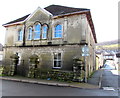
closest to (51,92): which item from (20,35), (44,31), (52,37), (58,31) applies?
(52,37)

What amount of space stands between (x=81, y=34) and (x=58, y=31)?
2.91m

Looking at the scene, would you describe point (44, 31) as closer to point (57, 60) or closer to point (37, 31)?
point (37, 31)

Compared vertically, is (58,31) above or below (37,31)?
below

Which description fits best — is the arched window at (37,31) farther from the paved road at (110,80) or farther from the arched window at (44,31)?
the paved road at (110,80)

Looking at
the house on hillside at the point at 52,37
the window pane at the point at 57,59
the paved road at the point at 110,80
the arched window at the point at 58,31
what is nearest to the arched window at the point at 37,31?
the house on hillside at the point at 52,37

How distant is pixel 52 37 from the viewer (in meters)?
13.0

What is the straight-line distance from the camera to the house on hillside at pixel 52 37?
11602 millimetres

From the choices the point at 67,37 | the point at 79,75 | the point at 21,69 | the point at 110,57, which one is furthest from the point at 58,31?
the point at 110,57

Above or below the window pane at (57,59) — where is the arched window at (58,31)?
above

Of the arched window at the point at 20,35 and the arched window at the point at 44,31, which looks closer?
the arched window at the point at 44,31

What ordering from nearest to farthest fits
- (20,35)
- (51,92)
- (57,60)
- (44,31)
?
1. (51,92)
2. (57,60)
3. (44,31)
4. (20,35)

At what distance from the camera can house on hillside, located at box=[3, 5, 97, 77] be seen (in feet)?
38.1

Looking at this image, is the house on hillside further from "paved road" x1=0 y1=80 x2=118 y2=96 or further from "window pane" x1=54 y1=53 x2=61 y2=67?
"paved road" x1=0 y1=80 x2=118 y2=96

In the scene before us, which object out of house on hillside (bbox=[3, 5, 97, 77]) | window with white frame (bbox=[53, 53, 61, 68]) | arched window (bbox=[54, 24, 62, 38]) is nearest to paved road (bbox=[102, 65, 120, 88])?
house on hillside (bbox=[3, 5, 97, 77])
